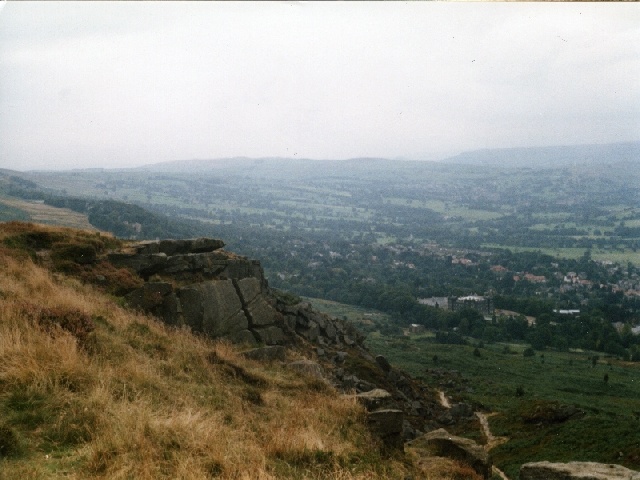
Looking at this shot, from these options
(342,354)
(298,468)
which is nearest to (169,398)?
(298,468)

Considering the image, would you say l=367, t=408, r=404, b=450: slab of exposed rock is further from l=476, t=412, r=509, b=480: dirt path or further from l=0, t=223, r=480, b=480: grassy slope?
l=476, t=412, r=509, b=480: dirt path

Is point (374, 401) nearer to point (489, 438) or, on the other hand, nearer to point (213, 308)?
point (213, 308)

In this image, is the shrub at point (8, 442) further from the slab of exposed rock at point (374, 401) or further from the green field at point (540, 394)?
the green field at point (540, 394)

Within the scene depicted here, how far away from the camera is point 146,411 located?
6848mm

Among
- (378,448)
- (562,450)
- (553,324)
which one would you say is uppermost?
(378,448)

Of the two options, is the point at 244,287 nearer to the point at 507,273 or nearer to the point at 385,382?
the point at 385,382

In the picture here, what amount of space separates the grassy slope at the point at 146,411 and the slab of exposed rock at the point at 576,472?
1262mm

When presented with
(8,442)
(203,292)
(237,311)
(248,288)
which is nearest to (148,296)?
(203,292)

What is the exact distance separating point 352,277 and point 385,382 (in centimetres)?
10596

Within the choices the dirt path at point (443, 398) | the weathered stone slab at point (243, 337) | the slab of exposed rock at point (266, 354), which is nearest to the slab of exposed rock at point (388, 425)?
the slab of exposed rock at point (266, 354)

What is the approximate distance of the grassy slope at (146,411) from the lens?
584 cm

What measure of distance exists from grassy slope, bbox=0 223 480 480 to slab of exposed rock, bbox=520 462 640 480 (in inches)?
49.7

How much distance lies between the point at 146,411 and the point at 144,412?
0.30ft

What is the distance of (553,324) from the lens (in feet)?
310
